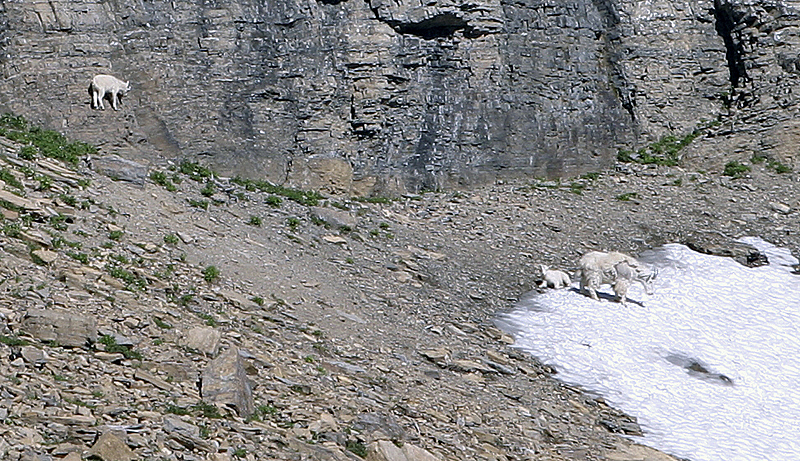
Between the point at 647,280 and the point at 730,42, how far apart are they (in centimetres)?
1225

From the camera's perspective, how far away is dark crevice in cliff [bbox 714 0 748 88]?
26.1m

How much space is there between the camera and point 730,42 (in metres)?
26.4

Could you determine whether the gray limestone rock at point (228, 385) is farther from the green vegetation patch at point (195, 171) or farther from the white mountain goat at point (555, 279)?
the green vegetation patch at point (195, 171)

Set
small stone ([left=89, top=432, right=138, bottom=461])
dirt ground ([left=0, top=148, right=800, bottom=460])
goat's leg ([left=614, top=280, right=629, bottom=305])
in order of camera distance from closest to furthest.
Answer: small stone ([left=89, top=432, right=138, bottom=461])
dirt ground ([left=0, top=148, right=800, bottom=460])
goat's leg ([left=614, top=280, right=629, bottom=305])

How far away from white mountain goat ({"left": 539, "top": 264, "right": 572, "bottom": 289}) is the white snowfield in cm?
22

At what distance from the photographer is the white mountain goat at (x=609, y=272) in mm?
16672

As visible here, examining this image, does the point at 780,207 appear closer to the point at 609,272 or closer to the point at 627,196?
the point at 627,196

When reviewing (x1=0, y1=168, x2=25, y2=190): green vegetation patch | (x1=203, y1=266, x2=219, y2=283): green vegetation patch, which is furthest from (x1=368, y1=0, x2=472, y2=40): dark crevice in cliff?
(x1=203, y1=266, x2=219, y2=283): green vegetation patch

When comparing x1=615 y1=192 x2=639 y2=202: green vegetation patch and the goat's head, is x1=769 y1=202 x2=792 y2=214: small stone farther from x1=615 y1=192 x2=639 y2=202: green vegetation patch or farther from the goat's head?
the goat's head

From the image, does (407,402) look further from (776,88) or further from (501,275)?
(776,88)

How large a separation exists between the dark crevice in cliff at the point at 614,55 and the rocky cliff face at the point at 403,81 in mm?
39

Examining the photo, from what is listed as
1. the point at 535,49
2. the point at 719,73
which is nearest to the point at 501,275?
the point at 535,49

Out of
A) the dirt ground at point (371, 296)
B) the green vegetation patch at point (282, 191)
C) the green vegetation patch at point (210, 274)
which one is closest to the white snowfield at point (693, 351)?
the dirt ground at point (371, 296)

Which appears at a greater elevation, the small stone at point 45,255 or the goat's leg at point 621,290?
the small stone at point 45,255
